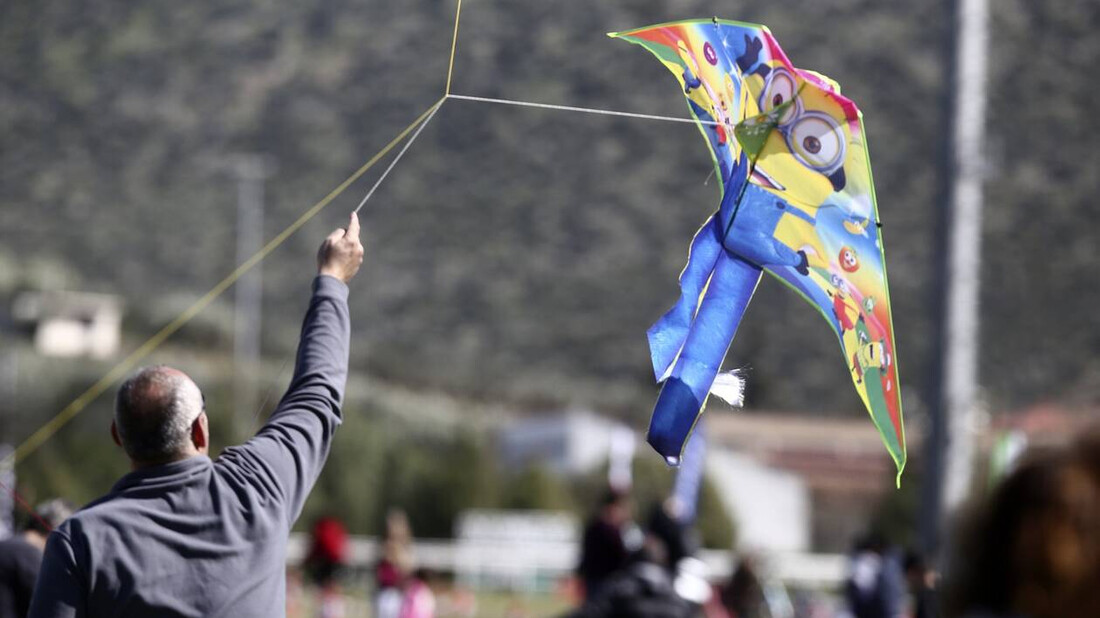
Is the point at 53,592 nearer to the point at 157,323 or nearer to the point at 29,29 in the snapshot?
the point at 157,323

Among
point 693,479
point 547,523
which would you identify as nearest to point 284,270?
point 547,523

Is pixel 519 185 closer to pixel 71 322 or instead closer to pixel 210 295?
pixel 71 322

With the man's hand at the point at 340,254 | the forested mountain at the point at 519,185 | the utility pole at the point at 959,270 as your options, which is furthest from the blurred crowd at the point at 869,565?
the forested mountain at the point at 519,185

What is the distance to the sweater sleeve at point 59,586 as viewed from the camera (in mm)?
2703

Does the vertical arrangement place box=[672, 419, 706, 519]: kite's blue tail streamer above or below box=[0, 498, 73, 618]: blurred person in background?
above

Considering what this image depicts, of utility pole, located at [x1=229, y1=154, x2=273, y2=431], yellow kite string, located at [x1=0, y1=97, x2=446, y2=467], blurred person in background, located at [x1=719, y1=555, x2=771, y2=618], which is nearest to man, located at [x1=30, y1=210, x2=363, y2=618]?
yellow kite string, located at [x1=0, y1=97, x2=446, y2=467]

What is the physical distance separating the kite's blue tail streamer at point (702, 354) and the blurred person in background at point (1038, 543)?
1.44 m

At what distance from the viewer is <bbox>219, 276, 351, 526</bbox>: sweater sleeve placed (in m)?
3.02

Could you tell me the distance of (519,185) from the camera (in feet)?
245

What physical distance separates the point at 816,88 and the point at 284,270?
74915 millimetres

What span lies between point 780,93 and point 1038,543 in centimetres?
178

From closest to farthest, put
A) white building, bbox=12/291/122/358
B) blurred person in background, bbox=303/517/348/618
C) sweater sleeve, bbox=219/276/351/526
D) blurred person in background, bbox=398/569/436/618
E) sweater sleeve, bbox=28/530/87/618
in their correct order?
sweater sleeve, bbox=28/530/87/618
sweater sleeve, bbox=219/276/351/526
blurred person in background, bbox=398/569/436/618
blurred person in background, bbox=303/517/348/618
white building, bbox=12/291/122/358

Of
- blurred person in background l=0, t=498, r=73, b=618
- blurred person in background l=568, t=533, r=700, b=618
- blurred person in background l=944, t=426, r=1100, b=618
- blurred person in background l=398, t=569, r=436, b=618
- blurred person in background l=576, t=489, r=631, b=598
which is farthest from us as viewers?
blurred person in background l=398, t=569, r=436, b=618

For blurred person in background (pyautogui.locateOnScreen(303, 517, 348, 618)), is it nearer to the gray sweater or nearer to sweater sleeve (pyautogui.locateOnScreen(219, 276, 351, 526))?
sweater sleeve (pyautogui.locateOnScreen(219, 276, 351, 526))
